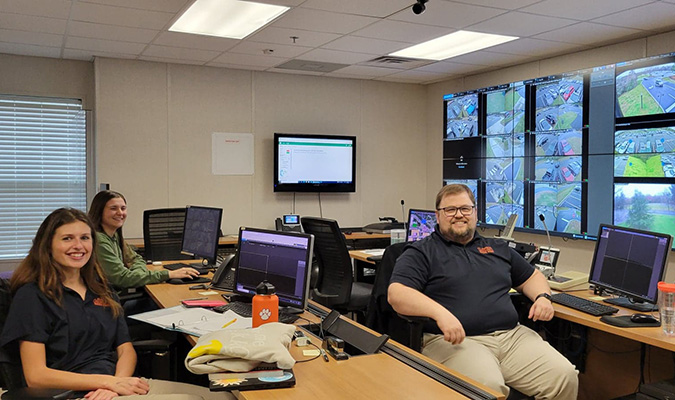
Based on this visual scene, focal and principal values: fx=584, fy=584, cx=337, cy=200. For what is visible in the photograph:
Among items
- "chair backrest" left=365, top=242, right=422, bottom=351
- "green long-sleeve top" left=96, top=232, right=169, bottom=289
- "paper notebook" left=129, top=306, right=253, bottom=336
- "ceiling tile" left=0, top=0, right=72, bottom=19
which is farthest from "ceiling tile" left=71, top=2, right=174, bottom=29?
"chair backrest" left=365, top=242, right=422, bottom=351

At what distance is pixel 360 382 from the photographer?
192cm

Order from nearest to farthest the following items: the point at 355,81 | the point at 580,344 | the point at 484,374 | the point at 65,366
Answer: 1. the point at 65,366
2. the point at 484,374
3. the point at 580,344
4. the point at 355,81

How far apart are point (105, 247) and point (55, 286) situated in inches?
52.2

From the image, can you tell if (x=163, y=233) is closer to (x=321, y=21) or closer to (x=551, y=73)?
(x=321, y=21)

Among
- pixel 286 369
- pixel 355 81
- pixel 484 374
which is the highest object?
pixel 355 81

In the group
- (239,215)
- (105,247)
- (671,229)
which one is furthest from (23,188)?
(671,229)

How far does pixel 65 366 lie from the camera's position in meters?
2.19

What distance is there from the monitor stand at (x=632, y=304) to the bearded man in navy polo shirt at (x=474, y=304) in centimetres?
47

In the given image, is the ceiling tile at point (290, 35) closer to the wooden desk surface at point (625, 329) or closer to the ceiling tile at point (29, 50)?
the ceiling tile at point (29, 50)

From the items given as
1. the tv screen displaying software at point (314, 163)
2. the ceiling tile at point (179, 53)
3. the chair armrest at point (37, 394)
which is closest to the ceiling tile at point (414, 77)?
the tv screen displaying software at point (314, 163)

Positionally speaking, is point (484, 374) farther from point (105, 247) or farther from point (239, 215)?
point (239, 215)

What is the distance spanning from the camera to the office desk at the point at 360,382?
181 cm

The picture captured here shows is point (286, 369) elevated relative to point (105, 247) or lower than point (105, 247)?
lower

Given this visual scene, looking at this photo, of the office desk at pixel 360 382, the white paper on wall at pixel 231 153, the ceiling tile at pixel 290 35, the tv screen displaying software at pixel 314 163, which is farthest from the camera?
the tv screen displaying software at pixel 314 163
